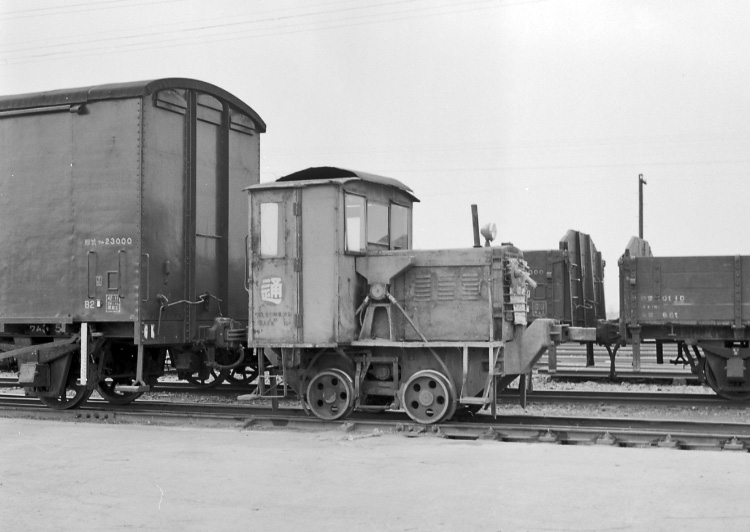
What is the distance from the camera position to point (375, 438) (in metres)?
9.98

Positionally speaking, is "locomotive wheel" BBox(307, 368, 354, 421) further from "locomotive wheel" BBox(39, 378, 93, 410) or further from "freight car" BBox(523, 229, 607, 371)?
"freight car" BBox(523, 229, 607, 371)

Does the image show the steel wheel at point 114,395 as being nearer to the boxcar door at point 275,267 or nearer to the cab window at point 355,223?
the boxcar door at point 275,267

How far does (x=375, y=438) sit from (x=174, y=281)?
4160mm

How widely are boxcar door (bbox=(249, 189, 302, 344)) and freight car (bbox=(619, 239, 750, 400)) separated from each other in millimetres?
6317

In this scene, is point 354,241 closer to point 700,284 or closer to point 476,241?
point 476,241

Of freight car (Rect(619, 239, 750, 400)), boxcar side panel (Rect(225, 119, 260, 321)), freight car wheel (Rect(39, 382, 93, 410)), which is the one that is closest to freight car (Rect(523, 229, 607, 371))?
freight car (Rect(619, 239, 750, 400))

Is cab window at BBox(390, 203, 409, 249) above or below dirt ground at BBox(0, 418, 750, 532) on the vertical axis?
above

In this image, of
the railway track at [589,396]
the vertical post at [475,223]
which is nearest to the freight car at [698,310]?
the railway track at [589,396]

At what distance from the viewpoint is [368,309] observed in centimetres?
1121

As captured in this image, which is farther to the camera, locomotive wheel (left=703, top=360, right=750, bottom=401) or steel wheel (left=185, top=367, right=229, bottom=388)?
steel wheel (left=185, top=367, right=229, bottom=388)

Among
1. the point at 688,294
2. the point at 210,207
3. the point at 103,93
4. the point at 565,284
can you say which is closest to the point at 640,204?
the point at 565,284

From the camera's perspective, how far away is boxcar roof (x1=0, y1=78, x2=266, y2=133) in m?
11.9

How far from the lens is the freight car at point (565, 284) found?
1739 cm

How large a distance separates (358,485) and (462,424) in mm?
3417
